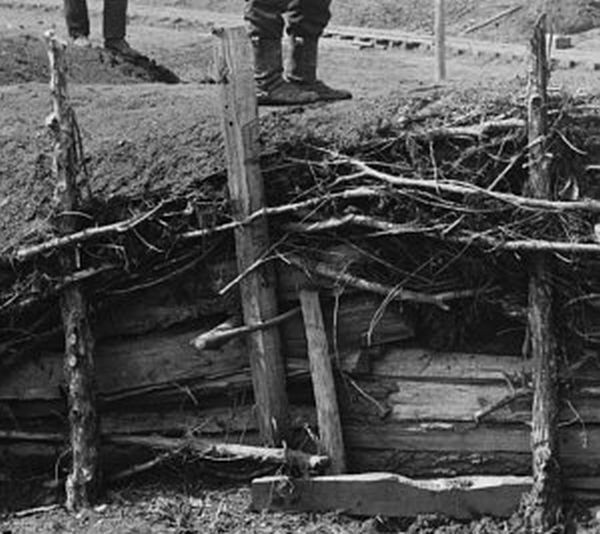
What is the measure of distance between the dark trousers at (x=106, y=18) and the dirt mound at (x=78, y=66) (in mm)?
378

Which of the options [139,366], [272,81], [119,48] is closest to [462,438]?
[139,366]

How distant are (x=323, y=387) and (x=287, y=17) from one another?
6.66ft

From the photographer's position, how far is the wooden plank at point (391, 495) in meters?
5.75

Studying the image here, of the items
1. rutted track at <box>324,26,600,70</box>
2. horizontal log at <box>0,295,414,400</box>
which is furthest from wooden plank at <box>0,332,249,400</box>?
rutted track at <box>324,26,600,70</box>

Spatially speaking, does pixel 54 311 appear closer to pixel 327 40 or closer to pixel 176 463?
pixel 176 463

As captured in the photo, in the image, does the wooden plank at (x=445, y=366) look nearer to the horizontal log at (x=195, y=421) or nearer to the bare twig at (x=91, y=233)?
the horizontal log at (x=195, y=421)

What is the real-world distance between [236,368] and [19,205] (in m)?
1.29

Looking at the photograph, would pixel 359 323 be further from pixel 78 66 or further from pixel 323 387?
pixel 78 66

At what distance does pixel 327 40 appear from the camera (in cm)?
1569

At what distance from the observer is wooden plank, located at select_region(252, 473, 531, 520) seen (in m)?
5.75

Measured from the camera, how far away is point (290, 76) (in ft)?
22.9

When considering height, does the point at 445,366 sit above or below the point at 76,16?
below

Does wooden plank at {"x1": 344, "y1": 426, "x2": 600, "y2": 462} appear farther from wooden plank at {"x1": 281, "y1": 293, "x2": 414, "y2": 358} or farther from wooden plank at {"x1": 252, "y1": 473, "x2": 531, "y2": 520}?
wooden plank at {"x1": 281, "y1": 293, "x2": 414, "y2": 358}

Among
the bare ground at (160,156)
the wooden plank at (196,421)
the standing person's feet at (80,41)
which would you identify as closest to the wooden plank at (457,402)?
the wooden plank at (196,421)
